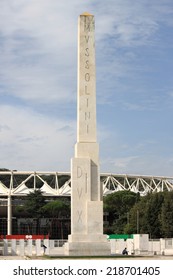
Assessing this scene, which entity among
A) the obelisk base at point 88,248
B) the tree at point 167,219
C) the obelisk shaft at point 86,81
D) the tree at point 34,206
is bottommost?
the obelisk base at point 88,248

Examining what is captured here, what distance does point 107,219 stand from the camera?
375ft

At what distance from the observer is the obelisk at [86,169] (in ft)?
137

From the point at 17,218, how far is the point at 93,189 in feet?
285

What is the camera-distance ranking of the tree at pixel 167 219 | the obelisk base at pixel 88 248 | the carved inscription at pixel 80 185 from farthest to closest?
1. the tree at pixel 167 219
2. the carved inscription at pixel 80 185
3. the obelisk base at pixel 88 248

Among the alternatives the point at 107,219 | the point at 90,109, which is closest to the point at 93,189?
the point at 90,109

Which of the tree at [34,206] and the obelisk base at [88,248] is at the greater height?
the tree at [34,206]

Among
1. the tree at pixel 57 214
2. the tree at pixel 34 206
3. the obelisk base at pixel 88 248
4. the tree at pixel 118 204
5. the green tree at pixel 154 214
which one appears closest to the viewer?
the obelisk base at pixel 88 248

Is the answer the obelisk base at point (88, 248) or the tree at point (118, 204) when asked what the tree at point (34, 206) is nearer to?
the tree at point (118, 204)

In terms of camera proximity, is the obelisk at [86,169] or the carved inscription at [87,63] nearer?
the obelisk at [86,169]

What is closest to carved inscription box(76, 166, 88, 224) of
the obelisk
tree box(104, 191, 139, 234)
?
the obelisk

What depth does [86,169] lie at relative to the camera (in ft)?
139

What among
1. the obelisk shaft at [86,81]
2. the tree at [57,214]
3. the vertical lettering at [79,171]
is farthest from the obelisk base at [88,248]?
the tree at [57,214]
